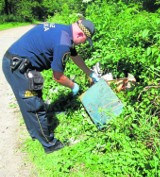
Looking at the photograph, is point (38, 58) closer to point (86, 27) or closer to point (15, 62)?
point (15, 62)

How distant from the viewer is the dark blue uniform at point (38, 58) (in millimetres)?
3760

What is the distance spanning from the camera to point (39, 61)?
13.4 feet

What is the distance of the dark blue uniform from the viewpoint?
3760 millimetres

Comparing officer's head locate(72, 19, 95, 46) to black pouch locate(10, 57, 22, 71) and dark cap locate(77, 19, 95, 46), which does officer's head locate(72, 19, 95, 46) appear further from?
black pouch locate(10, 57, 22, 71)

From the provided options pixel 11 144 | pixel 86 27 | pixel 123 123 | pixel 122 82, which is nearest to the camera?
pixel 86 27

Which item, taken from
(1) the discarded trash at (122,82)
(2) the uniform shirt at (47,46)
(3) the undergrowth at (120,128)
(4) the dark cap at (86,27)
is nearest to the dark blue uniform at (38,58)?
(2) the uniform shirt at (47,46)

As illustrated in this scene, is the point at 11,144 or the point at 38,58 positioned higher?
the point at 38,58

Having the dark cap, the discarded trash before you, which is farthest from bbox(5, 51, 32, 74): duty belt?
the discarded trash

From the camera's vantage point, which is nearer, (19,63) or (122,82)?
(19,63)

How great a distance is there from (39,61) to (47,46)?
11.7 inches

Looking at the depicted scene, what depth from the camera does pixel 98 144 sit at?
4.07 m

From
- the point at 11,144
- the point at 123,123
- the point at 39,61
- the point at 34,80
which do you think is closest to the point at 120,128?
the point at 123,123

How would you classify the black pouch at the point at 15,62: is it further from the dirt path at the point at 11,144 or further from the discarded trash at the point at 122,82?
the discarded trash at the point at 122,82

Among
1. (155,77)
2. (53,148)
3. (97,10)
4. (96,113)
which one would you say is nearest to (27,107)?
(53,148)
